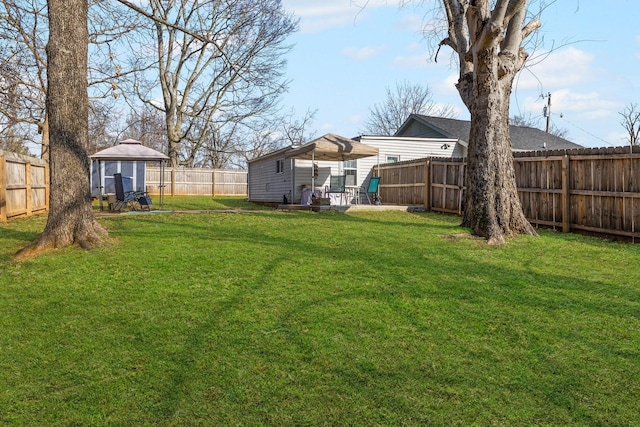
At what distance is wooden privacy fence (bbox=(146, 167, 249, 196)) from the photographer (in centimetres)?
2723

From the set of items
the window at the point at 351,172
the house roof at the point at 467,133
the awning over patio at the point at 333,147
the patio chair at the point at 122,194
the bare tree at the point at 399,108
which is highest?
the bare tree at the point at 399,108

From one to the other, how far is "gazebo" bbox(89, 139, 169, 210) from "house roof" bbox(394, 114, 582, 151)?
1255 cm

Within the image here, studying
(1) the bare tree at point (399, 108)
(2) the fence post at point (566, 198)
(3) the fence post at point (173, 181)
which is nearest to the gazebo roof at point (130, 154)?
(2) the fence post at point (566, 198)

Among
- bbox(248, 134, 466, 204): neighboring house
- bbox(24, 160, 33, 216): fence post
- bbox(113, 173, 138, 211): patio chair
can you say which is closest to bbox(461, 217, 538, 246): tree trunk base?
bbox(248, 134, 466, 204): neighboring house

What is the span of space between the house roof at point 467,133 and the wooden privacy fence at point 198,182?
10.7 meters

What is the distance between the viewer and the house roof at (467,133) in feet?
72.8

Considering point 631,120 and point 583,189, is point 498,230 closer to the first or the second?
point 583,189

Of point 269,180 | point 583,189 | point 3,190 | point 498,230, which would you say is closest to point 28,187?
point 3,190

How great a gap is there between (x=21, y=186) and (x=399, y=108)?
130 ft

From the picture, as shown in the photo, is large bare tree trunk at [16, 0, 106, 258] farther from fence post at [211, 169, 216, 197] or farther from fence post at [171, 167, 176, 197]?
fence post at [211, 169, 216, 197]

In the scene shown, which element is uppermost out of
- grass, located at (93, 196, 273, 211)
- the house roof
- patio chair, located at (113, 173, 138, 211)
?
the house roof

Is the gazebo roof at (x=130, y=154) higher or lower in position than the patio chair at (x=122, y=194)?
higher

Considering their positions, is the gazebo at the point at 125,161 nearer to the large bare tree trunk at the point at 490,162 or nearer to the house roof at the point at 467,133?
the large bare tree trunk at the point at 490,162

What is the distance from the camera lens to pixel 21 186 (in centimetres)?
1087
